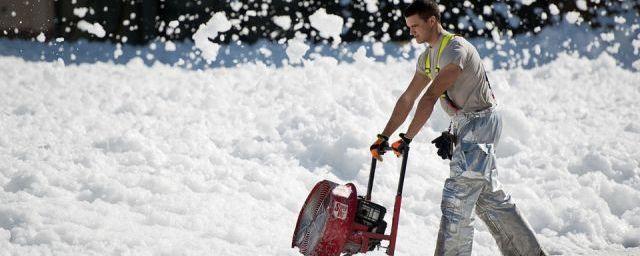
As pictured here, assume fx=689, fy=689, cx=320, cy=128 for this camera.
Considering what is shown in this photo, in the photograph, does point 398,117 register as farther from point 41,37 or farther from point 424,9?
point 41,37

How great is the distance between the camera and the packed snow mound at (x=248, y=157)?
420 centimetres

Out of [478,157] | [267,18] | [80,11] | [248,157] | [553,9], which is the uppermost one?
[553,9]

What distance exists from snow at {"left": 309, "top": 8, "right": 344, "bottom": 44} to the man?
25.9 feet

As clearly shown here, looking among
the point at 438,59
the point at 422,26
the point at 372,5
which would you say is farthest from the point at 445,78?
the point at 372,5

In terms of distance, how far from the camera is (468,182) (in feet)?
10.8

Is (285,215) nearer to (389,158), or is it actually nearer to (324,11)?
(389,158)

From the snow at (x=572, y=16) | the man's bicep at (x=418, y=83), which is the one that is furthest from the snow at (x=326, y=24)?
the man's bicep at (x=418, y=83)

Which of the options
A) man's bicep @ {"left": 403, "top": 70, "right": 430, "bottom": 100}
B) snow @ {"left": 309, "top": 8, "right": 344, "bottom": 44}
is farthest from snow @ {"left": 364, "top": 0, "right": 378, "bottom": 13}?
man's bicep @ {"left": 403, "top": 70, "right": 430, "bottom": 100}

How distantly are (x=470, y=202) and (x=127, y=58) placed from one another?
808 centimetres

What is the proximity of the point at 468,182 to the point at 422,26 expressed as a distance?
0.78 meters

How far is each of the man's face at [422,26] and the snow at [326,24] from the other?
7.93 metres

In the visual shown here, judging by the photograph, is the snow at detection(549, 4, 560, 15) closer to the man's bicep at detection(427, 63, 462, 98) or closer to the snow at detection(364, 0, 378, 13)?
the snow at detection(364, 0, 378, 13)

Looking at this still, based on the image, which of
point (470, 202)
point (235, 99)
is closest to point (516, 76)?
point (235, 99)

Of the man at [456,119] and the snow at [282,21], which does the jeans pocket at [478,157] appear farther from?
the snow at [282,21]
